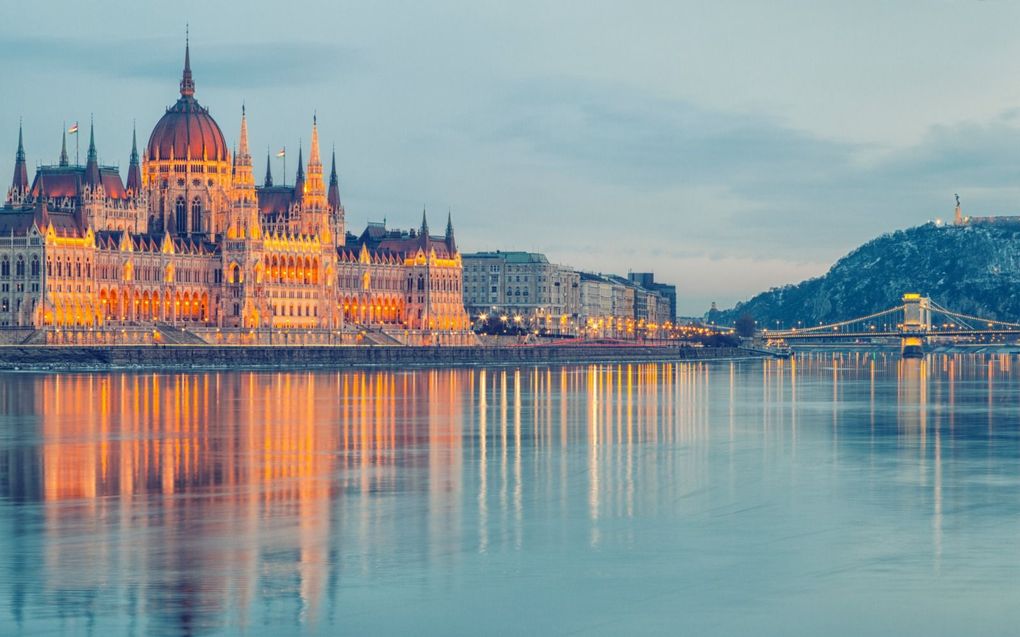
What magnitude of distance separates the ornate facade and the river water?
3476 inches

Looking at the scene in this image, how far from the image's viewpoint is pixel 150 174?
546ft

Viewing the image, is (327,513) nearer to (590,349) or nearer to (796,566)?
(796,566)

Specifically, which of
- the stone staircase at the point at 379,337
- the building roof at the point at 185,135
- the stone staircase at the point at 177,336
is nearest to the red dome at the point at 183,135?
the building roof at the point at 185,135

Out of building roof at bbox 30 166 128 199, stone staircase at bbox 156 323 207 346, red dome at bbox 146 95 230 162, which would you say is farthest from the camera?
red dome at bbox 146 95 230 162

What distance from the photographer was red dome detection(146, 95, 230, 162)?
546ft

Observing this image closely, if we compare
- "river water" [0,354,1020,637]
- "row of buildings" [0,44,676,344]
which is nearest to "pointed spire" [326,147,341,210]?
"row of buildings" [0,44,676,344]

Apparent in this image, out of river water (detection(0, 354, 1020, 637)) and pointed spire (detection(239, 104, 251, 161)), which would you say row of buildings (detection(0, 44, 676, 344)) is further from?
river water (detection(0, 354, 1020, 637))

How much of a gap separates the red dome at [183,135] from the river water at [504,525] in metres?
113

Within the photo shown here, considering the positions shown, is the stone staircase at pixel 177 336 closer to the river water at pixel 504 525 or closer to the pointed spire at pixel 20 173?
the pointed spire at pixel 20 173

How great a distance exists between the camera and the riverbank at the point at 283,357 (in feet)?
384

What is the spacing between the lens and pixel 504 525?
91.1 feet

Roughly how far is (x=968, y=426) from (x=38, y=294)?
4023 inches

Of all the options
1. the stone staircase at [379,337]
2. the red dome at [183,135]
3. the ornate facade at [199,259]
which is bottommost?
the stone staircase at [379,337]

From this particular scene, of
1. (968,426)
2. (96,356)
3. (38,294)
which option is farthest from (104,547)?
(38,294)
